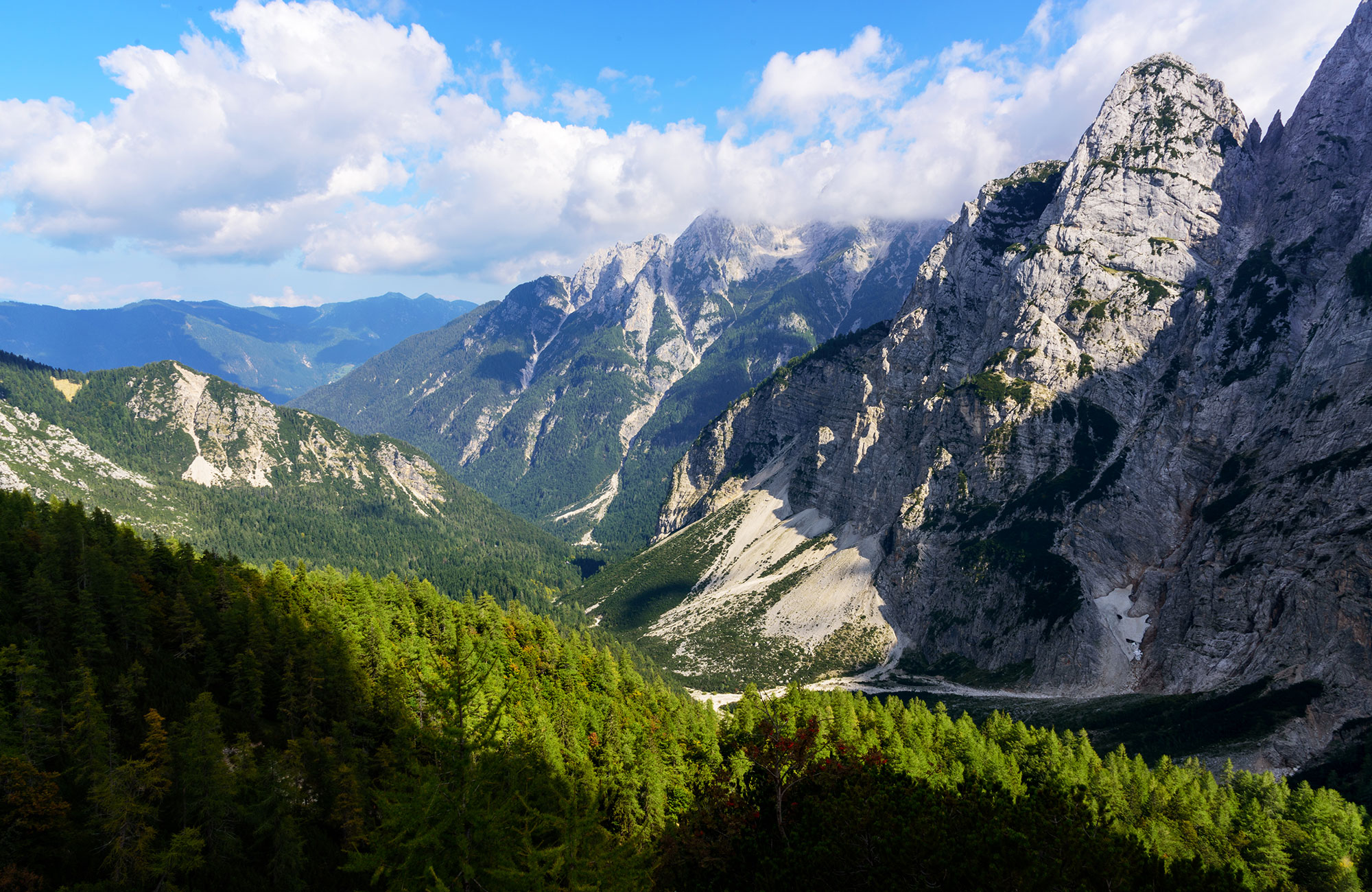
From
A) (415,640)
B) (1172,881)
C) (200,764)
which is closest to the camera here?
(1172,881)

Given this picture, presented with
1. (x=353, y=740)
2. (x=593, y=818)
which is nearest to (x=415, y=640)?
(x=353, y=740)

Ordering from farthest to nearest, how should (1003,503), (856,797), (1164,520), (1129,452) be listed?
(1003,503), (1129,452), (1164,520), (856,797)

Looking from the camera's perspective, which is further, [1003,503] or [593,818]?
[1003,503]

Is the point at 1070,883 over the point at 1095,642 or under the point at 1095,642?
over

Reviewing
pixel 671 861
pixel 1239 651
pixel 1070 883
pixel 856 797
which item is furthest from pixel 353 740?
pixel 1239 651

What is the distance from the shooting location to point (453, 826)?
28594 mm

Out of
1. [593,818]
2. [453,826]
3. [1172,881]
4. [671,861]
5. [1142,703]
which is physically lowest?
[1142,703]

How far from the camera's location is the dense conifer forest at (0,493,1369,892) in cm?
3297

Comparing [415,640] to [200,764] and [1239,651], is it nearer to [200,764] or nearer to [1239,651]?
[200,764]

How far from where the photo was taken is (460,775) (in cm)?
3070

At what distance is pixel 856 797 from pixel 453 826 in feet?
81.6

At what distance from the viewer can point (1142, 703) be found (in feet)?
420

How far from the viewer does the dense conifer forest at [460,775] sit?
33.0 meters

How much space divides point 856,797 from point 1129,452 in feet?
586
